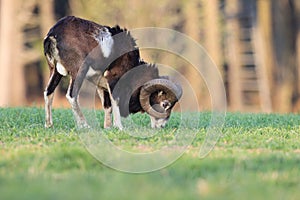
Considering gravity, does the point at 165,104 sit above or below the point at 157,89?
below

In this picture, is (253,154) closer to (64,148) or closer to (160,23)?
(64,148)

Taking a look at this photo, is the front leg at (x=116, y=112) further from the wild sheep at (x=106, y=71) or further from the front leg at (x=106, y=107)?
the front leg at (x=106, y=107)

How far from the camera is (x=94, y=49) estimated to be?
13.6m

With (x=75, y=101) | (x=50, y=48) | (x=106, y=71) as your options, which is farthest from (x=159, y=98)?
(x=50, y=48)

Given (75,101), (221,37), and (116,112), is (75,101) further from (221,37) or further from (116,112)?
(221,37)

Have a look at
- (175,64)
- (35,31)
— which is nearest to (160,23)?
(175,64)

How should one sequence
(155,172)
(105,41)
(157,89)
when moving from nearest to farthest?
(155,172)
(105,41)
(157,89)

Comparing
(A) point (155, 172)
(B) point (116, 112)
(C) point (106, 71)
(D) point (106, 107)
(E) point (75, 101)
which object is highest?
(C) point (106, 71)

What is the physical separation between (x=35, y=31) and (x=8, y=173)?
37.5 m

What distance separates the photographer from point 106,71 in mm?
13867

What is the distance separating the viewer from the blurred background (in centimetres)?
3869

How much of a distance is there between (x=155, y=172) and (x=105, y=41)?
16.1ft

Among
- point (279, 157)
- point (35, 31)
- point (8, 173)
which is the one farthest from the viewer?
point (35, 31)

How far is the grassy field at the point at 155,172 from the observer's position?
7.92 meters
